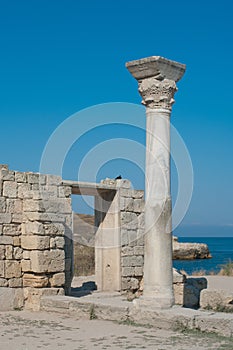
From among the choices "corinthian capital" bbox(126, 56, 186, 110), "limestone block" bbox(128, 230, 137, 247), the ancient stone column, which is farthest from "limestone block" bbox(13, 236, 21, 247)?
"corinthian capital" bbox(126, 56, 186, 110)

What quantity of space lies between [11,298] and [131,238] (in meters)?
3.96

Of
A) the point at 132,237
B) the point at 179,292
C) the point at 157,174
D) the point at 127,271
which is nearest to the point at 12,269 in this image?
the point at 127,271

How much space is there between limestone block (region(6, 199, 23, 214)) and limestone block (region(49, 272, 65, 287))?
1.57m

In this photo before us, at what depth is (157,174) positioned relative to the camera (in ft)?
31.4

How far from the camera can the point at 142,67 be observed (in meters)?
9.62

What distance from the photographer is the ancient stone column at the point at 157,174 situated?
943 cm

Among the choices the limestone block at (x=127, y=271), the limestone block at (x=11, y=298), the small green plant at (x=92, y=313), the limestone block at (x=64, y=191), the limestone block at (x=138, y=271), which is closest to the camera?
the small green plant at (x=92, y=313)

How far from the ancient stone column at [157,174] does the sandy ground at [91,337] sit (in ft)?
2.96

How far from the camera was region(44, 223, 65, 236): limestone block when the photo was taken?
11.7 meters

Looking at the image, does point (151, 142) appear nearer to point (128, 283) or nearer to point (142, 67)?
point (142, 67)

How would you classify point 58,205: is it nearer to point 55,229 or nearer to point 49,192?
point 49,192

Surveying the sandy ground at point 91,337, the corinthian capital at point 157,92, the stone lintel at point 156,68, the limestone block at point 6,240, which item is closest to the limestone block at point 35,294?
the limestone block at point 6,240

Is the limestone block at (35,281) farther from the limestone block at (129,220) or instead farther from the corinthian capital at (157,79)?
the corinthian capital at (157,79)

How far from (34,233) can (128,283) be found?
356cm
